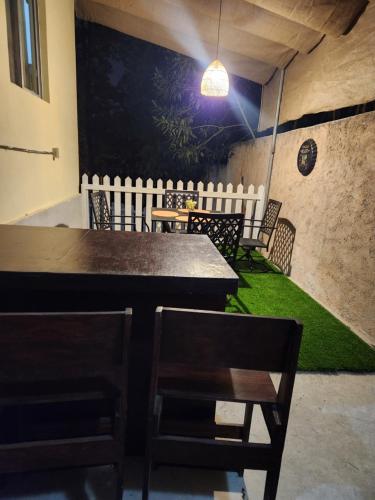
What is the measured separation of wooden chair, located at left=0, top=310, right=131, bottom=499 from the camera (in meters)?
0.82

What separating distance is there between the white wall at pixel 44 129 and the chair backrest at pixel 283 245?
310 centimetres

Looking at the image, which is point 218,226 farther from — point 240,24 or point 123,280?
point 240,24

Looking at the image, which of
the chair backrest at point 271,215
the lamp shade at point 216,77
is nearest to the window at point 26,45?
the lamp shade at point 216,77

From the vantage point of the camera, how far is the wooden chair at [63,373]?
82 cm

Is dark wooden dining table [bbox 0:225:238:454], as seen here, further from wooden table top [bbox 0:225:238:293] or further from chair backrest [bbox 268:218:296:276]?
chair backrest [bbox 268:218:296:276]

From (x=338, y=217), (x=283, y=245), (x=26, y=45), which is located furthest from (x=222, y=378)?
(x=283, y=245)

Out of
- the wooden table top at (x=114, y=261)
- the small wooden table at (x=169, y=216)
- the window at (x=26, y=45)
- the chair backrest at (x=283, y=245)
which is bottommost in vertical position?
the chair backrest at (x=283, y=245)

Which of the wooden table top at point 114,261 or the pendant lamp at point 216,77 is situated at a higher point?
the pendant lamp at point 216,77

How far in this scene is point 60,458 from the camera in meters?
0.93

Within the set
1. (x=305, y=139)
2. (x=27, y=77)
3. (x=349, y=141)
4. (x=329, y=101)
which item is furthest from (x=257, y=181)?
(x=27, y=77)

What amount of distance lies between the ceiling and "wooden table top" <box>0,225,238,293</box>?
9.65 ft

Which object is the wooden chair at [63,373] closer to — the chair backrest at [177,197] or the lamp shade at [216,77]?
the lamp shade at [216,77]

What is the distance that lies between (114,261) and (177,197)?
3679 mm

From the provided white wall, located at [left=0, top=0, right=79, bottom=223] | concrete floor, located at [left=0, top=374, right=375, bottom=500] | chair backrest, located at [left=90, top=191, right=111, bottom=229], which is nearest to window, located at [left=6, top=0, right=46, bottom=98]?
white wall, located at [left=0, top=0, right=79, bottom=223]
